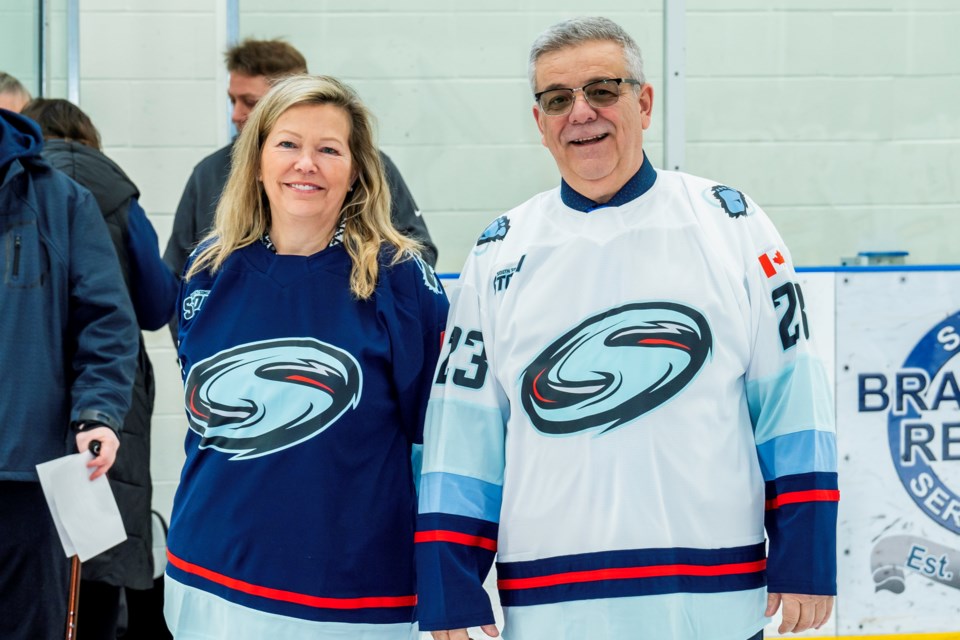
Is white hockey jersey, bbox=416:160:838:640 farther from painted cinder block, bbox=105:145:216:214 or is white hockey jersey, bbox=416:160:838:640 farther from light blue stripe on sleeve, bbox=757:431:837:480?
painted cinder block, bbox=105:145:216:214

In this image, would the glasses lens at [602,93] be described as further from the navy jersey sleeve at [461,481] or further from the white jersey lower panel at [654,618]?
the white jersey lower panel at [654,618]

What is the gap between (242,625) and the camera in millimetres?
1501

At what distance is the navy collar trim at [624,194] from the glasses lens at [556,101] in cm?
10

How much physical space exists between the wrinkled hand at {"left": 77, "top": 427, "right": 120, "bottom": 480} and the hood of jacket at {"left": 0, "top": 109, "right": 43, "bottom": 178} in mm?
478

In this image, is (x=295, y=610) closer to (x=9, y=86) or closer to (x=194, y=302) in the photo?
(x=194, y=302)

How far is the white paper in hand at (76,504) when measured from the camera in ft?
6.65

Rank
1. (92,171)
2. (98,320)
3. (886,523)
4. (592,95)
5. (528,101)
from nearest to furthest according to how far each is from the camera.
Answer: (592,95)
(98,320)
(92,171)
(886,523)
(528,101)

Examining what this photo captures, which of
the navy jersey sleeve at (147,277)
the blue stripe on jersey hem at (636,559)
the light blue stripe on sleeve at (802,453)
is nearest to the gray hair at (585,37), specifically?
the light blue stripe on sleeve at (802,453)

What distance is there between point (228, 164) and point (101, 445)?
0.91m

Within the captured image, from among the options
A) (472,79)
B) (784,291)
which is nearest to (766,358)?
(784,291)

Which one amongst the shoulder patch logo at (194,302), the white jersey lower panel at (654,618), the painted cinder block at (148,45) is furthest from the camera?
the painted cinder block at (148,45)

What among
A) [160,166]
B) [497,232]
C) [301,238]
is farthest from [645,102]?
[160,166]

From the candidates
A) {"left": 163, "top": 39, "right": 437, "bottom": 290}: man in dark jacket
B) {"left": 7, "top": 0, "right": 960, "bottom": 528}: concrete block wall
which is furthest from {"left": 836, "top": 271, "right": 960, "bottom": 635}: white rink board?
{"left": 163, "top": 39, "right": 437, "bottom": 290}: man in dark jacket

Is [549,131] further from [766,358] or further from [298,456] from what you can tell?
[298,456]
